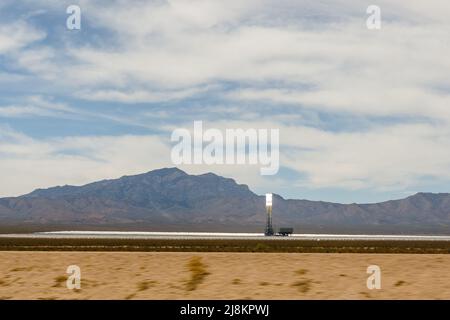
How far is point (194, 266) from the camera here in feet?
78.9

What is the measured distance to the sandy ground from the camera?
66.9 feet

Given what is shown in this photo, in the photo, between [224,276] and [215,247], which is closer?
[224,276]

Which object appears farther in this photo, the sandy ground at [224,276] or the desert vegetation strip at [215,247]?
the desert vegetation strip at [215,247]

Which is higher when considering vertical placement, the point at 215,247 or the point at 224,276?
the point at 224,276

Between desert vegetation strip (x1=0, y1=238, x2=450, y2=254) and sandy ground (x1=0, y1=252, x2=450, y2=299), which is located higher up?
sandy ground (x1=0, y1=252, x2=450, y2=299)

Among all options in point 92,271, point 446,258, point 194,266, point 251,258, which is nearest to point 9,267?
point 92,271

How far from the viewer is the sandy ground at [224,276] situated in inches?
803

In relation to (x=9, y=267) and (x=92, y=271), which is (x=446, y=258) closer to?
(x=92, y=271)

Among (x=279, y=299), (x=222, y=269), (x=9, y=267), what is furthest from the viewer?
(x=9, y=267)

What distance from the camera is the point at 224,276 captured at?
2255cm

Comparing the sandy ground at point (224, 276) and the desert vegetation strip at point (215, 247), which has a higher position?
the sandy ground at point (224, 276)

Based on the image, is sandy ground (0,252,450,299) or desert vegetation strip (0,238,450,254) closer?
sandy ground (0,252,450,299)
